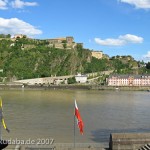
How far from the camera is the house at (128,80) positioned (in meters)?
121

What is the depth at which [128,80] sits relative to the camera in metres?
123

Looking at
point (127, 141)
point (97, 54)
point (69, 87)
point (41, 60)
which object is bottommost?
point (69, 87)

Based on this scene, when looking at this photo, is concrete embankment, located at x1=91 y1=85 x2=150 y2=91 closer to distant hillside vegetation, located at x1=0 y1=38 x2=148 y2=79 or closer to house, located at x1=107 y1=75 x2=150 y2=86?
house, located at x1=107 y1=75 x2=150 y2=86

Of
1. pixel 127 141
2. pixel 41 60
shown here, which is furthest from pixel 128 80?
pixel 127 141

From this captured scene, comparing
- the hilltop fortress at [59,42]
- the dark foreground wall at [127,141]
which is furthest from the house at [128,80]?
the dark foreground wall at [127,141]

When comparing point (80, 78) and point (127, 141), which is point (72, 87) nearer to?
point (80, 78)

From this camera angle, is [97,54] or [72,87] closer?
[72,87]

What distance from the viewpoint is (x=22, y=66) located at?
125875 mm

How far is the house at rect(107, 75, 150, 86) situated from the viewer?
12106cm

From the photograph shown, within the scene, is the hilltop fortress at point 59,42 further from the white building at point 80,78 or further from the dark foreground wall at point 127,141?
the dark foreground wall at point 127,141

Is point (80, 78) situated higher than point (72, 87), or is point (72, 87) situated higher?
point (80, 78)

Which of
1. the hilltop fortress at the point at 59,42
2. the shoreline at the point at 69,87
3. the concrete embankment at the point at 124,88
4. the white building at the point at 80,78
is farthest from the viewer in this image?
the hilltop fortress at the point at 59,42

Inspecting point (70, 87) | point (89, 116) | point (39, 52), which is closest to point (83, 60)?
point (39, 52)

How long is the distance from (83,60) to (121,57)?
34.7m
